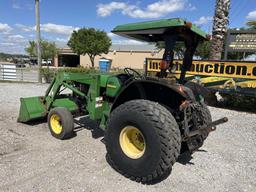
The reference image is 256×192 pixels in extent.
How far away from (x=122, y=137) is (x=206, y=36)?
213 centimetres

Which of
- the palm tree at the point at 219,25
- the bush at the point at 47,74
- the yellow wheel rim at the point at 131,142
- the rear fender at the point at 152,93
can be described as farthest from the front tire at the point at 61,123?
the bush at the point at 47,74

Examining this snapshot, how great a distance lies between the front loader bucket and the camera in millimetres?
5766

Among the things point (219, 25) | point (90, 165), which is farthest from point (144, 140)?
point (219, 25)

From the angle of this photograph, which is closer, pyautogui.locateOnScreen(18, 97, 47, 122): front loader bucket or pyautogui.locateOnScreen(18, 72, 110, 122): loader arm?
pyautogui.locateOnScreen(18, 72, 110, 122): loader arm

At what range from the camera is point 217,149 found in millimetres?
4918

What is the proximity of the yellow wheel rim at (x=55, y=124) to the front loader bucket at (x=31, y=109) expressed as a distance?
0.71m

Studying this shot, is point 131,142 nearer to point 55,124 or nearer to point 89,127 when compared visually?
point 55,124

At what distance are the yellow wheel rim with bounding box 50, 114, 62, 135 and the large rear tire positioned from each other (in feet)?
6.01

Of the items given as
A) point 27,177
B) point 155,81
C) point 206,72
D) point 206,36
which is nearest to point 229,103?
point 206,72

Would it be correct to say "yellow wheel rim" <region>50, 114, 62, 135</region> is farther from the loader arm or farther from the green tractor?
the loader arm

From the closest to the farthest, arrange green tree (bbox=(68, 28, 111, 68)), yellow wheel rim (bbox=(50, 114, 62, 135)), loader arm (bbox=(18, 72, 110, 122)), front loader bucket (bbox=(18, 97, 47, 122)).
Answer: loader arm (bbox=(18, 72, 110, 122)), yellow wheel rim (bbox=(50, 114, 62, 135)), front loader bucket (bbox=(18, 97, 47, 122)), green tree (bbox=(68, 28, 111, 68))

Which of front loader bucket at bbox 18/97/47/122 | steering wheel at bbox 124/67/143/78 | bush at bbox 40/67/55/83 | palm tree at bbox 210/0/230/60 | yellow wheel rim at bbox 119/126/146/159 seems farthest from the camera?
bush at bbox 40/67/55/83

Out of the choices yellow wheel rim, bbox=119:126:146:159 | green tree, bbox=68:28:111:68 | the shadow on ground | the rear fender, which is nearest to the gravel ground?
the shadow on ground

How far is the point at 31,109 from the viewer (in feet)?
19.1
